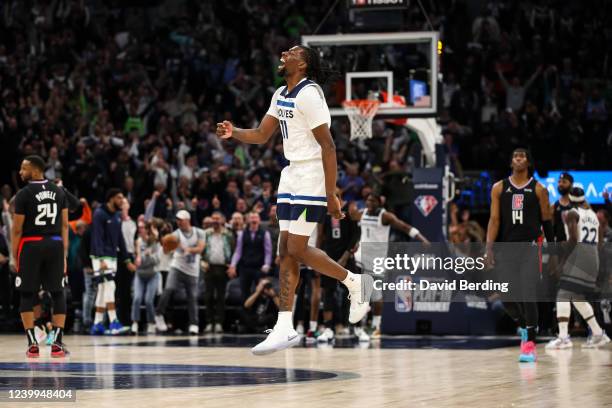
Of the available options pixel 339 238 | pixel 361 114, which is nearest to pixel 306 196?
pixel 339 238

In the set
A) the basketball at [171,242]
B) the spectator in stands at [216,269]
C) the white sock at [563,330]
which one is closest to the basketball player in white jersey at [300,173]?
the white sock at [563,330]

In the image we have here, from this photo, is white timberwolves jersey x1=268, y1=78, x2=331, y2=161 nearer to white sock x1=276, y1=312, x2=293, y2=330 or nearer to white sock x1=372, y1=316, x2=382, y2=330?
white sock x1=276, y1=312, x2=293, y2=330

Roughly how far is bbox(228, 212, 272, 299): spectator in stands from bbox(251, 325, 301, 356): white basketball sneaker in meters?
9.18

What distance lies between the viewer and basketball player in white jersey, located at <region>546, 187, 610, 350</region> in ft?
46.5

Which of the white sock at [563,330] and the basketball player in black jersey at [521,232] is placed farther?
the white sock at [563,330]

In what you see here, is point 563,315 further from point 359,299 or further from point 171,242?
point 171,242

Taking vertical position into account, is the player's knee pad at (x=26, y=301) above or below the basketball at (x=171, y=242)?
below

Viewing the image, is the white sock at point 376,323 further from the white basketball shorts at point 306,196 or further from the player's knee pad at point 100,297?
the white basketball shorts at point 306,196

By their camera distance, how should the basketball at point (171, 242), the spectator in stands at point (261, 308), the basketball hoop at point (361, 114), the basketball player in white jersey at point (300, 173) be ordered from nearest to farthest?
the basketball player in white jersey at point (300, 173)
the basketball hoop at point (361, 114)
the spectator in stands at point (261, 308)
the basketball at point (171, 242)

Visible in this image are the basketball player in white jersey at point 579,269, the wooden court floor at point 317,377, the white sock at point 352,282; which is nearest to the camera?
the wooden court floor at point 317,377

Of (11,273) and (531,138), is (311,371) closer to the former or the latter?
(11,273)

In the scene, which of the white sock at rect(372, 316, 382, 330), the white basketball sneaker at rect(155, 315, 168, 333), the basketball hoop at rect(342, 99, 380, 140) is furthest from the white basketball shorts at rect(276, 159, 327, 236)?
the white basketball sneaker at rect(155, 315, 168, 333)

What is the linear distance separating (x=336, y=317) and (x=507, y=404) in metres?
10.7

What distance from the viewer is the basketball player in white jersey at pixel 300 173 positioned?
854 cm
